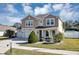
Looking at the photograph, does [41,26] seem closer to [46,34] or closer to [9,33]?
[46,34]

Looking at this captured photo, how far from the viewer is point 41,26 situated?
863 centimetres

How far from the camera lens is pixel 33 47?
8.58 m

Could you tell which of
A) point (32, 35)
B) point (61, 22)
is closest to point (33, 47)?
point (32, 35)

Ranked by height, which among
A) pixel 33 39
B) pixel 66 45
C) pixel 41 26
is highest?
pixel 41 26

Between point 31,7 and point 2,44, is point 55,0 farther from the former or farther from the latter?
point 2,44

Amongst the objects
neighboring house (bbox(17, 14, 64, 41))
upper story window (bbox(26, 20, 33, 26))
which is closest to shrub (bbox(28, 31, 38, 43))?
neighboring house (bbox(17, 14, 64, 41))

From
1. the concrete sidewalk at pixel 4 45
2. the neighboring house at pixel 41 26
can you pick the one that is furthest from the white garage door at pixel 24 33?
the concrete sidewalk at pixel 4 45

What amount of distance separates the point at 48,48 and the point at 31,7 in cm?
91

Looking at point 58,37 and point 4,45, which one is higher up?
point 58,37

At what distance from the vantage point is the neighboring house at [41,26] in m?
8.55

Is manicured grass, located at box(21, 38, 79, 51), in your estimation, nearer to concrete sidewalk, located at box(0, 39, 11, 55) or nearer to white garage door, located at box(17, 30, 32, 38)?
white garage door, located at box(17, 30, 32, 38)

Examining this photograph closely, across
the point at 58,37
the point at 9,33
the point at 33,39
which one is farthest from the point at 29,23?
the point at 58,37

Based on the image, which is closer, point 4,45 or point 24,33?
point 4,45
